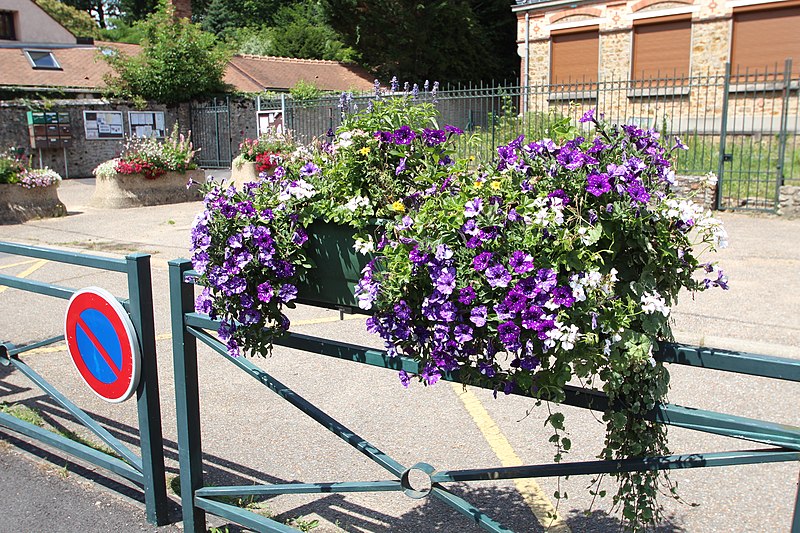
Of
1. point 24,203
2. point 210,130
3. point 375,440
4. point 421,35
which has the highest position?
point 421,35

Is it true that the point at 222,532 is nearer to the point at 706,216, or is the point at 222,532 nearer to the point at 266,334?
the point at 266,334

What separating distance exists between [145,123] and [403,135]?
2511cm

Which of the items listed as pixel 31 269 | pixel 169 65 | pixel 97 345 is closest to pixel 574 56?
pixel 169 65

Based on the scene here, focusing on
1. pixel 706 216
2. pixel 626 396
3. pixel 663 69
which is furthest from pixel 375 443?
pixel 663 69

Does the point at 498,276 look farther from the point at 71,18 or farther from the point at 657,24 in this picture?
the point at 71,18

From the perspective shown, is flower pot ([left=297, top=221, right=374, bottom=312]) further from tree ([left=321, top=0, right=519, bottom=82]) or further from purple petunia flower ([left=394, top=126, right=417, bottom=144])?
tree ([left=321, top=0, right=519, bottom=82])

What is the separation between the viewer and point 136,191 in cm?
1539

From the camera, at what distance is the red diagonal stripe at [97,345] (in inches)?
125

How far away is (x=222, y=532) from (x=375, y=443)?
45.6 inches

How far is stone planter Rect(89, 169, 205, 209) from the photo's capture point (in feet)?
50.1

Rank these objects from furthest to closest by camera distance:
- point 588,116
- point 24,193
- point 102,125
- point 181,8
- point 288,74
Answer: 1. point 288,74
2. point 181,8
3. point 102,125
4. point 24,193
5. point 588,116

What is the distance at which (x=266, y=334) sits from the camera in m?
2.65

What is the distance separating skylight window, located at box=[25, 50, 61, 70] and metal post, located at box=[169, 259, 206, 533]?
2761 centimetres

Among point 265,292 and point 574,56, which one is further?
point 574,56
